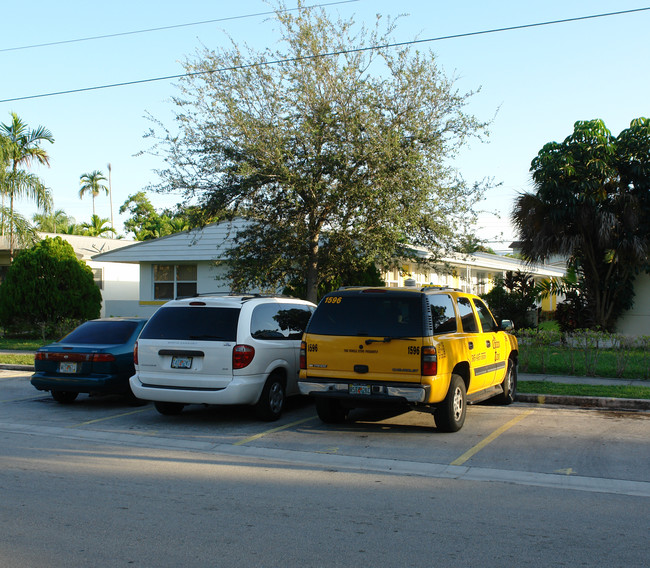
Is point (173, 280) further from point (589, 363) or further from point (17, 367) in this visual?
point (589, 363)

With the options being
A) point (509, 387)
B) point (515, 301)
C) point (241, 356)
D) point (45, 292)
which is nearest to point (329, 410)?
point (241, 356)

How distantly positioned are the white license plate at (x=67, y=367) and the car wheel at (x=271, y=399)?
11.2 ft

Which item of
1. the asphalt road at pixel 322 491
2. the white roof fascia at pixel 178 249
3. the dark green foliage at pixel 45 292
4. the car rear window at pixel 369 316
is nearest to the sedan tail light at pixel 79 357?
the asphalt road at pixel 322 491

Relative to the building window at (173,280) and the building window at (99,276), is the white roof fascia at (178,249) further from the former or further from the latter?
the building window at (99,276)

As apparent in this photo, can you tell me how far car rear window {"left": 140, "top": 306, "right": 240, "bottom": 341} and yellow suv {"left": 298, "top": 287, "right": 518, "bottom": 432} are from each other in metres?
1.18

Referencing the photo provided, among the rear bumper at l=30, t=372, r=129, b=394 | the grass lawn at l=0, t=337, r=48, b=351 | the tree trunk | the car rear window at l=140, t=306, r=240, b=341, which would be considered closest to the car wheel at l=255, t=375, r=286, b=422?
the car rear window at l=140, t=306, r=240, b=341

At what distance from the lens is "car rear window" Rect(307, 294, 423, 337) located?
9.16 metres

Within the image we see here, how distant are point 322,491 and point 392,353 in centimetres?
276

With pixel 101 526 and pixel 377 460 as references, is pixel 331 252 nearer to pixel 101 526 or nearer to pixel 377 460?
pixel 377 460

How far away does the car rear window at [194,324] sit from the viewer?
32.8 feet

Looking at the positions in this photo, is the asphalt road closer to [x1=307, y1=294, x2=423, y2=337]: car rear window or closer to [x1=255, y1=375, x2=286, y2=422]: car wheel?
[x1=255, y1=375, x2=286, y2=422]: car wheel

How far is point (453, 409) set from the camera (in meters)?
9.45

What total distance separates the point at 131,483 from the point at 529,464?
431 cm

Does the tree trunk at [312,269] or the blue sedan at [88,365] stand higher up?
the tree trunk at [312,269]
